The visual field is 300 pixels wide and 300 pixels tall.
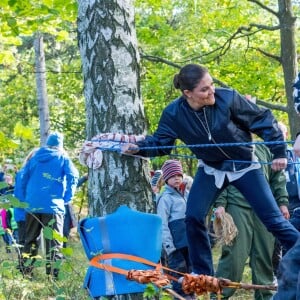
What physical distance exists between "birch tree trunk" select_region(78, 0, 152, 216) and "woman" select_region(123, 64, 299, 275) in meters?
0.19

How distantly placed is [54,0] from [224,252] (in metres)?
4.39

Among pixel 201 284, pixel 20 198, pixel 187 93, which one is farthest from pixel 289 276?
pixel 20 198

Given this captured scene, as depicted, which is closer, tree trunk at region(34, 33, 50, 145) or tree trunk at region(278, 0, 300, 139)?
tree trunk at region(278, 0, 300, 139)

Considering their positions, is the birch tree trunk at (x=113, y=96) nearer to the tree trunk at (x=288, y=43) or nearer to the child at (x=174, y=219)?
the child at (x=174, y=219)

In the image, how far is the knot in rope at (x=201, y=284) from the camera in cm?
440

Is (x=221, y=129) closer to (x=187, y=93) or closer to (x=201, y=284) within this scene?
(x=187, y=93)

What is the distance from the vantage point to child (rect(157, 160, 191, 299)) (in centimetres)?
878

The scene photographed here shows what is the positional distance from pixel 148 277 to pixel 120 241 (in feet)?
1.41

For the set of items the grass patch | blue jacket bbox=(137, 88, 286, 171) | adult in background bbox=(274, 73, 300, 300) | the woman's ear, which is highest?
the woman's ear

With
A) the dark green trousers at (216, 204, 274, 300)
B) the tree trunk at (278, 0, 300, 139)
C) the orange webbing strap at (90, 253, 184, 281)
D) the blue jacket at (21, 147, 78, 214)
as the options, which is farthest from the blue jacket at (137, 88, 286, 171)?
the tree trunk at (278, 0, 300, 139)

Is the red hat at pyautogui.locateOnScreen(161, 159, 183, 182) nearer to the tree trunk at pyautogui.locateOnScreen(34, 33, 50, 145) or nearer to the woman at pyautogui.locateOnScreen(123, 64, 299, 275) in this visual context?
the woman at pyautogui.locateOnScreen(123, 64, 299, 275)

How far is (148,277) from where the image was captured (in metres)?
4.65

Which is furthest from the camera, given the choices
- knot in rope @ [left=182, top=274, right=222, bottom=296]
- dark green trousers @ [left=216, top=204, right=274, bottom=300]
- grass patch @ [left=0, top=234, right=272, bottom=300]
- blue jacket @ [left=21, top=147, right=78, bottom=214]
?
blue jacket @ [left=21, top=147, right=78, bottom=214]

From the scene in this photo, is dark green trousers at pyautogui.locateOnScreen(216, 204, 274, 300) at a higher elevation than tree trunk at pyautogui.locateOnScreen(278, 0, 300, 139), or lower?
lower
